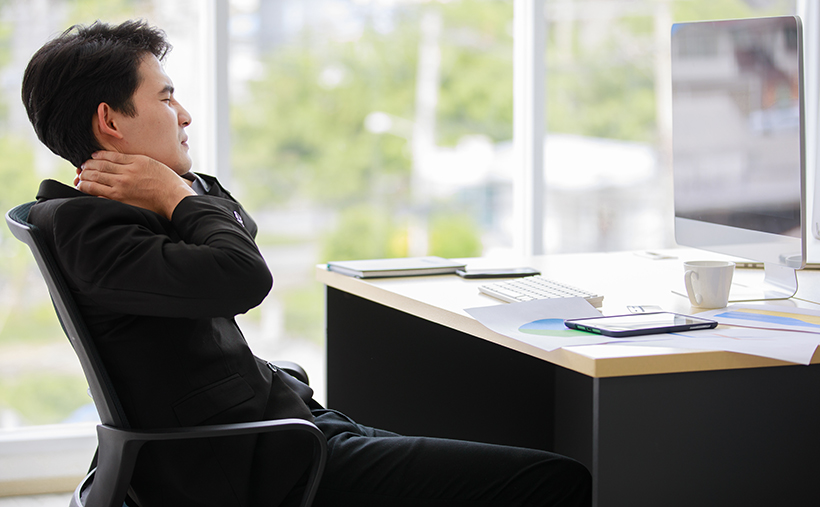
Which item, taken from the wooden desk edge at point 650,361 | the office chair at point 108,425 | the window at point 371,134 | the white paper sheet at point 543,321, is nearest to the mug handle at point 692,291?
the white paper sheet at point 543,321

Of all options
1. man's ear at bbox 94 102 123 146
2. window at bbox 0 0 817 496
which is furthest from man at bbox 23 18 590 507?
window at bbox 0 0 817 496

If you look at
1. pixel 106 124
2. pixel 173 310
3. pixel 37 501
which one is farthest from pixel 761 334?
pixel 37 501

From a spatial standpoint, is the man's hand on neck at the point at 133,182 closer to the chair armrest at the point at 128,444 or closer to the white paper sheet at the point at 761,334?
the chair armrest at the point at 128,444

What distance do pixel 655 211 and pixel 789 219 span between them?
2.06m

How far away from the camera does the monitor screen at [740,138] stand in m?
1.45

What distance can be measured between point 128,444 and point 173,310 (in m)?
0.19

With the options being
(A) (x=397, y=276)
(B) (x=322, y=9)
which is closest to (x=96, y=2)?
(B) (x=322, y=9)

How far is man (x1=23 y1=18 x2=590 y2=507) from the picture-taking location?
1104mm

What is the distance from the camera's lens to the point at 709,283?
1411mm

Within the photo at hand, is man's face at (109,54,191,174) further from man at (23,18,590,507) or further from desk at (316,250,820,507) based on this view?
desk at (316,250,820,507)

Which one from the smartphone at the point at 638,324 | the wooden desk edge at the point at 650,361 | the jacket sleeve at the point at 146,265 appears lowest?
the wooden desk edge at the point at 650,361

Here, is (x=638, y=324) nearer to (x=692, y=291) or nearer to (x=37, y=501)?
(x=692, y=291)

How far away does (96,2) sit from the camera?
2.72 metres

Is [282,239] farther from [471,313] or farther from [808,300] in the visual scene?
[808,300]
